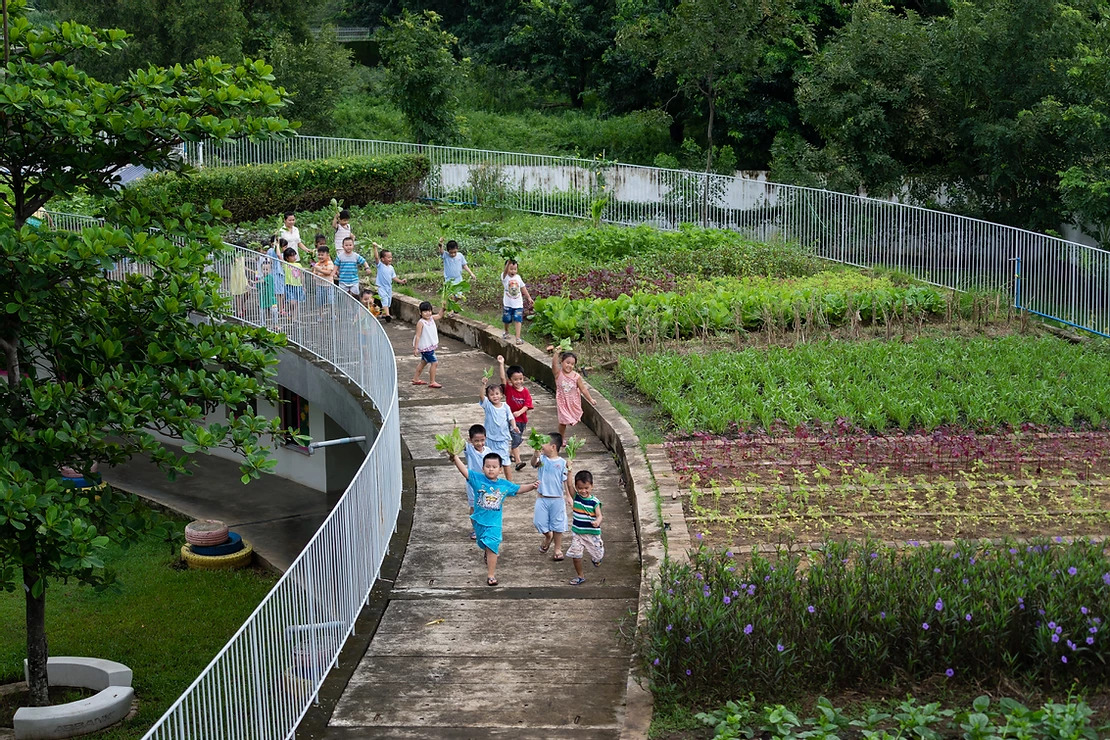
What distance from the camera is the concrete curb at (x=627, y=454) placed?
8.21 metres

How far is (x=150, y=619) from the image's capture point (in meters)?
16.2

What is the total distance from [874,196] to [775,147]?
19.5 feet

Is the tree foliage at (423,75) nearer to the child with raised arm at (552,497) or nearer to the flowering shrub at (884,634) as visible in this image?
the child with raised arm at (552,497)

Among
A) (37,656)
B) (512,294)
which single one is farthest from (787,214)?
(37,656)

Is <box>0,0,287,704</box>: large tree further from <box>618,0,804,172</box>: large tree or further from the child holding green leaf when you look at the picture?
<box>618,0,804,172</box>: large tree

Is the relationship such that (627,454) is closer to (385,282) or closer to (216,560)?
(385,282)

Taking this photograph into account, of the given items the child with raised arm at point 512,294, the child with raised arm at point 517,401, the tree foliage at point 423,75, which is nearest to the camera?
the child with raised arm at point 517,401

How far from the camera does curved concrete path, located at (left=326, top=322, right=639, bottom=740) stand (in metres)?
8.41

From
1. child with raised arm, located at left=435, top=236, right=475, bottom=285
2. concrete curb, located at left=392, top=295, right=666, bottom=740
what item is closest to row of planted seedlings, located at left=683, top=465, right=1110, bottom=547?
concrete curb, located at left=392, top=295, right=666, bottom=740

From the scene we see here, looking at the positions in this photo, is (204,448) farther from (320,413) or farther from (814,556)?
(320,413)

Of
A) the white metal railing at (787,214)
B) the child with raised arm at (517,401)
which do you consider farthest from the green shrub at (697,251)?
the child with raised arm at (517,401)

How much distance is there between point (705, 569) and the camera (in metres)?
9.00

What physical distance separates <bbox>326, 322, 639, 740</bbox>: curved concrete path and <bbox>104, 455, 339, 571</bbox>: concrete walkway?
7.40 m

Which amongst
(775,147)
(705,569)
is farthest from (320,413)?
(775,147)
